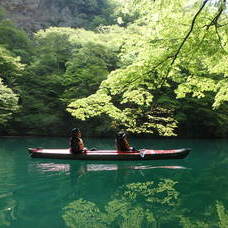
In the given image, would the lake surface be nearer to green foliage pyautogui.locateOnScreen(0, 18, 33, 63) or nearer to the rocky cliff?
green foliage pyautogui.locateOnScreen(0, 18, 33, 63)

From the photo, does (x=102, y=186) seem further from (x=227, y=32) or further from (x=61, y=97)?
(x=61, y=97)

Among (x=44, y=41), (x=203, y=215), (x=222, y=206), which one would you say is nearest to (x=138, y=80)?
(x=203, y=215)

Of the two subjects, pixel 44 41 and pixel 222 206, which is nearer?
pixel 222 206

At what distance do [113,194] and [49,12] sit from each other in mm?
40322

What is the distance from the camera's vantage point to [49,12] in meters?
43.4

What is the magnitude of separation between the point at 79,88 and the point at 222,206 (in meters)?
18.0

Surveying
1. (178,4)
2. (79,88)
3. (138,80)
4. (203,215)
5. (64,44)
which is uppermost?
(64,44)

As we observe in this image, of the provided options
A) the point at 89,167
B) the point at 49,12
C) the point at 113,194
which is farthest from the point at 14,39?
the point at 113,194

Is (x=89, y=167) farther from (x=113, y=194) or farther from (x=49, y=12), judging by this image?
(x=49, y=12)

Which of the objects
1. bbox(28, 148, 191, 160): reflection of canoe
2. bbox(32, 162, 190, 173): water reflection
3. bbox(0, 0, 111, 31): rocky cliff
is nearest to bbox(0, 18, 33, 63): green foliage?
bbox(0, 0, 111, 31): rocky cliff

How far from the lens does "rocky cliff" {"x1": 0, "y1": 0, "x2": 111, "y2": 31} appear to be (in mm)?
40844

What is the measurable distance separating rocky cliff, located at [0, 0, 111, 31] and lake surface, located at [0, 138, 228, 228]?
107 ft

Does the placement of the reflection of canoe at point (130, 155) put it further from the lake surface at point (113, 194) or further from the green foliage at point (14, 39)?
the green foliage at point (14, 39)

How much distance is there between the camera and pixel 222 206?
6.38 meters
